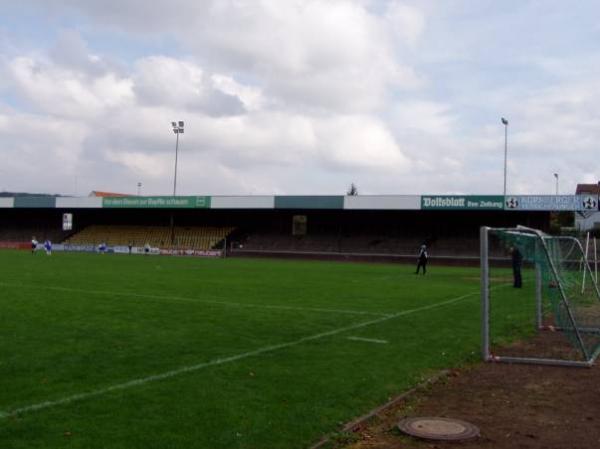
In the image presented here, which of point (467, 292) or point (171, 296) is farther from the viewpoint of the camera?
point (467, 292)

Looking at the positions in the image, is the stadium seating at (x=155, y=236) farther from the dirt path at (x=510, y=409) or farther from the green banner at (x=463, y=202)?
the dirt path at (x=510, y=409)

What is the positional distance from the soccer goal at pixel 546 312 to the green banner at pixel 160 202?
49.6 meters

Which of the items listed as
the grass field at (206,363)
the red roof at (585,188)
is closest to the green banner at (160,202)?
the grass field at (206,363)

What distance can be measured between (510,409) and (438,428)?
1.37 meters

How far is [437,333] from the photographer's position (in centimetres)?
1285

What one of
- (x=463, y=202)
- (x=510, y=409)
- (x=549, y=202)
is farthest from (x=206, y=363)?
(x=463, y=202)

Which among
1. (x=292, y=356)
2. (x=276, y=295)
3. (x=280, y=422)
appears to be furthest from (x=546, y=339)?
(x=276, y=295)

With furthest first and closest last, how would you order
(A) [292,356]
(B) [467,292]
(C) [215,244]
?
(C) [215,244], (B) [467,292], (A) [292,356]

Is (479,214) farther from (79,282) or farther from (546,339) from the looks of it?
(546,339)

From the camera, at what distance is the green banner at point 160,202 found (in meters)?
65.0

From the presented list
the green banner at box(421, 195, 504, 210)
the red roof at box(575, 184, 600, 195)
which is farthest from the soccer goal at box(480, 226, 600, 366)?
the red roof at box(575, 184, 600, 195)

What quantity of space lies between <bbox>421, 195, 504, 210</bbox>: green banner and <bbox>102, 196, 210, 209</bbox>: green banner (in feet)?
70.8

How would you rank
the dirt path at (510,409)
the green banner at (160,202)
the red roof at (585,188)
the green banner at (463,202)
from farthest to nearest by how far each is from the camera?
1. the red roof at (585,188)
2. the green banner at (160,202)
3. the green banner at (463,202)
4. the dirt path at (510,409)

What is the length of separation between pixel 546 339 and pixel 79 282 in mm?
16847
